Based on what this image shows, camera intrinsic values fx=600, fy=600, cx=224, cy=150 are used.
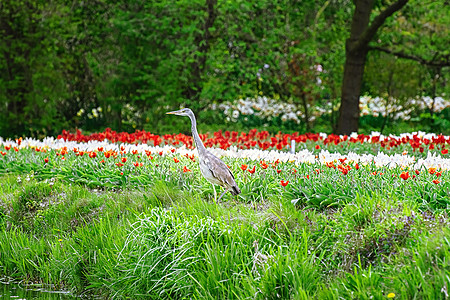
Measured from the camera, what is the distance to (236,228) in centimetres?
505

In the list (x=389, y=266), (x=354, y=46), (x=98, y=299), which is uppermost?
(x=354, y=46)

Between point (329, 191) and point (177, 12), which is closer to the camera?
point (329, 191)

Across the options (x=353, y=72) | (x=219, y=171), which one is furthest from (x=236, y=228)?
(x=353, y=72)

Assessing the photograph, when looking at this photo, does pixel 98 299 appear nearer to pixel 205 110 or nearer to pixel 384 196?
pixel 384 196

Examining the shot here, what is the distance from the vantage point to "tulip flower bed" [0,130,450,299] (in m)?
4.36

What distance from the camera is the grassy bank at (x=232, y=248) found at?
13.6 feet

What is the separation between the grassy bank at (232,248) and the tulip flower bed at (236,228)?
0.04 feet

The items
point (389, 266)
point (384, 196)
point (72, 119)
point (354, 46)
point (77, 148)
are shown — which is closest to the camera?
point (389, 266)

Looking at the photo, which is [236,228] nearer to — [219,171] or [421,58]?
[219,171]

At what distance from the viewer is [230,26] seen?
14367 millimetres

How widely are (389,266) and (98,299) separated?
2.62m

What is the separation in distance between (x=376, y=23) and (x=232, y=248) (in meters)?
8.33

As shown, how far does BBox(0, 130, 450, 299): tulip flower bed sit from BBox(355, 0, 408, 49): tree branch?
545 cm

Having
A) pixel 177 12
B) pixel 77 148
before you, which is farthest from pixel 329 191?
pixel 177 12
